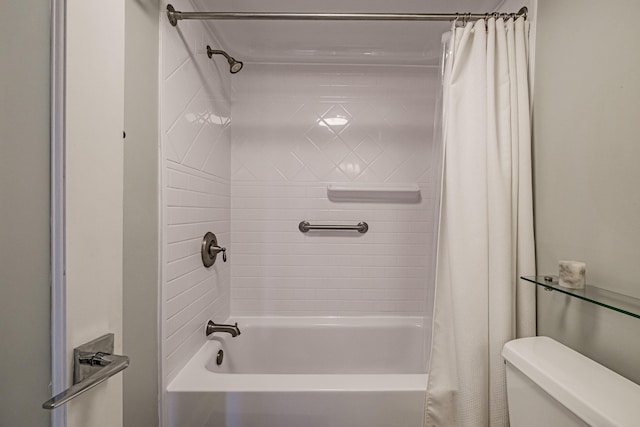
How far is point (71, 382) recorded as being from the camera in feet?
1.41

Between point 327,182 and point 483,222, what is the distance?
3.43ft

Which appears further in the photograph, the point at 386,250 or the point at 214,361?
the point at 386,250

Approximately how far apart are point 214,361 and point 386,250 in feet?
3.78

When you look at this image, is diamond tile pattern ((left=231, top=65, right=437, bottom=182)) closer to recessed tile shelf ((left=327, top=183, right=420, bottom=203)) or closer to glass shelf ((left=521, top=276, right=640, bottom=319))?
recessed tile shelf ((left=327, top=183, right=420, bottom=203))

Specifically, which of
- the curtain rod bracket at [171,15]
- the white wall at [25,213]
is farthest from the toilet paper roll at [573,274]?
the curtain rod bracket at [171,15]

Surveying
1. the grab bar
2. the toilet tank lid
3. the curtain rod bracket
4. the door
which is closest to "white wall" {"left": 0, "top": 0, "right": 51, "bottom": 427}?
the door

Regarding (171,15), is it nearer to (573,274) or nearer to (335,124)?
(335,124)

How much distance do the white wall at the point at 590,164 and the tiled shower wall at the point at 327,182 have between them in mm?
872

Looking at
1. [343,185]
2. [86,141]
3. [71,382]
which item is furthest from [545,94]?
[71,382]

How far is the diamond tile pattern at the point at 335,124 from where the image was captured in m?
1.87

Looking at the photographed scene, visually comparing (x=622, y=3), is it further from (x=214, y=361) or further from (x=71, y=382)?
(x=214, y=361)

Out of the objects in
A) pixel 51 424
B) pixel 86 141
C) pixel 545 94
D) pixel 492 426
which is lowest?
pixel 492 426

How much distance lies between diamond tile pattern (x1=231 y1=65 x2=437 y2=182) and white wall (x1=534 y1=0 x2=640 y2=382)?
86 centimetres

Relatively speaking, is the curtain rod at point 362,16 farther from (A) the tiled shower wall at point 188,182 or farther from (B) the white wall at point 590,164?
(B) the white wall at point 590,164
